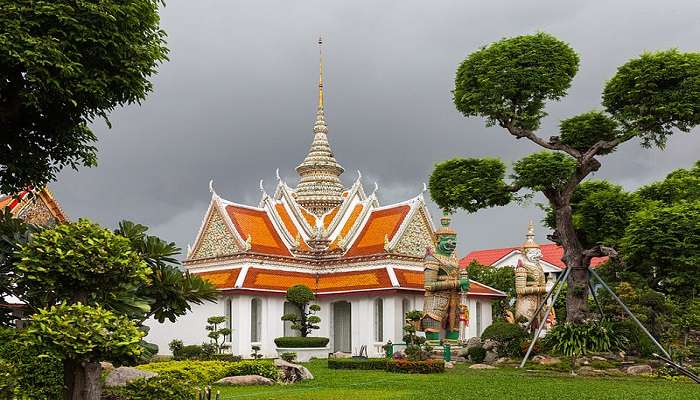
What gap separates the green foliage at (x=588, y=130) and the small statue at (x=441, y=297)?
21.7 feet

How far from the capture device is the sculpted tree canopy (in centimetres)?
1770

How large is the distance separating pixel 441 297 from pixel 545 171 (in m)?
7.06

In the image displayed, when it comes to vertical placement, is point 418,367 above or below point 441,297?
below

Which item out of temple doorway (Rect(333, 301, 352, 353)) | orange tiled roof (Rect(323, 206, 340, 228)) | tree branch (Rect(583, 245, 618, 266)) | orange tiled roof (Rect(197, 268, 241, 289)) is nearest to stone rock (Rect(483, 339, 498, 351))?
tree branch (Rect(583, 245, 618, 266))

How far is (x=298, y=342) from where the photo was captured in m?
24.3

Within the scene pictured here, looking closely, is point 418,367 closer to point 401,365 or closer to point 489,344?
point 401,365

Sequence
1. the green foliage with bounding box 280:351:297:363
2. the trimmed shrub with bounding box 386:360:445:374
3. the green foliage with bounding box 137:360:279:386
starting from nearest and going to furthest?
the green foliage with bounding box 137:360:279:386
the trimmed shrub with bounding box 386:360:445:374
the green foliage with bounding box 280:351:297:363

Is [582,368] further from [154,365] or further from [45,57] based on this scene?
[45,57]

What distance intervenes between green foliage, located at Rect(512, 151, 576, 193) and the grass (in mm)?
4663

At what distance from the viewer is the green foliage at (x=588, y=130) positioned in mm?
19422

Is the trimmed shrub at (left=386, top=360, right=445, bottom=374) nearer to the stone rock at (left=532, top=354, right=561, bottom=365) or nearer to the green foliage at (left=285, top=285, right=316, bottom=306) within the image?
the stone rock at (left=532, top=354, right=561, bottom=365)

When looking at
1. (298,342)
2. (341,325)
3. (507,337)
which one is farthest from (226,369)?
(341,325)

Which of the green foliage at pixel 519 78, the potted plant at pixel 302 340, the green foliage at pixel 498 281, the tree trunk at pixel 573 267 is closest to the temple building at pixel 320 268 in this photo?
the potted plant at pixel 302 340

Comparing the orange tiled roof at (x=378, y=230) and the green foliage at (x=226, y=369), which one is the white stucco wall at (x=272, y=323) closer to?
the orange tiled roof at (x=378, y=230)
